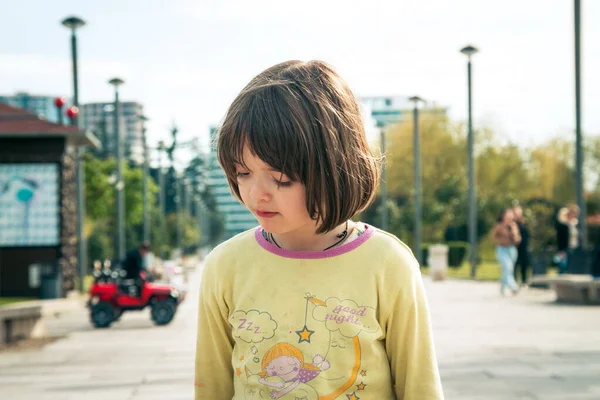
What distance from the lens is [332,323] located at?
200 cm

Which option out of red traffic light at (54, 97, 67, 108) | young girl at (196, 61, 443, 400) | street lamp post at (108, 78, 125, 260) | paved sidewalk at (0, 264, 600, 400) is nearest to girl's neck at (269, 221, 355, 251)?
young girl at (196, 61, 443, 400)

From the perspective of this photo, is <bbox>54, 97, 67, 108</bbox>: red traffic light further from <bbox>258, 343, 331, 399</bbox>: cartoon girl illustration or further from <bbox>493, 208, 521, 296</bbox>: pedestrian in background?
<bbox>258, 343, 331, 399</bbox>: cartoon girl illustration

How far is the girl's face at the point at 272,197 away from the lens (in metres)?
1.94

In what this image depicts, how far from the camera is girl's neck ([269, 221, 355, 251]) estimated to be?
2.09 m

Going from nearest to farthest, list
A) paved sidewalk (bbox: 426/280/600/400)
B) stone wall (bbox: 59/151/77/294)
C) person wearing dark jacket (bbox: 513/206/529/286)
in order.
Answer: paved sidewalk (bbox: 426/280/600/400) → person wearing dark jacket (bbox: 513/206/529/286) → stone wall (bbox: 59/151/77/294)

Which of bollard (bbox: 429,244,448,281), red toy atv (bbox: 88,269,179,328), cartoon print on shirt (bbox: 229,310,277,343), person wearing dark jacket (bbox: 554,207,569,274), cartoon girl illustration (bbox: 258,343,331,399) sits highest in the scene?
cartoon print on shirt (bbox: 229,310,277,343)

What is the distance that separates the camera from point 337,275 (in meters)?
2.04

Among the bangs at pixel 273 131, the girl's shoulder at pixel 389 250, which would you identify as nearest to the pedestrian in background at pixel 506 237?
the girl's shoulder at pixel 389 250

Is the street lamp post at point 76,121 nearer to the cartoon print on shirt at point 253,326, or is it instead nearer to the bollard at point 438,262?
the bollard at point 438,262

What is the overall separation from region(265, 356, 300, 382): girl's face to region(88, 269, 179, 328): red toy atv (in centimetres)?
1295

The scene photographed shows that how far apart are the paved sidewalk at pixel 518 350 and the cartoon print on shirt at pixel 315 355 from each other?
5.07 metres

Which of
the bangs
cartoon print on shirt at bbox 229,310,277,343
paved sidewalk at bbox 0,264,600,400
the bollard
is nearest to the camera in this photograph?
the bangs

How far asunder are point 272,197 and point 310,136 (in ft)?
0.51

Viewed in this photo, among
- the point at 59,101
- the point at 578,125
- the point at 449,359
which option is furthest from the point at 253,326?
the point at 59,101
